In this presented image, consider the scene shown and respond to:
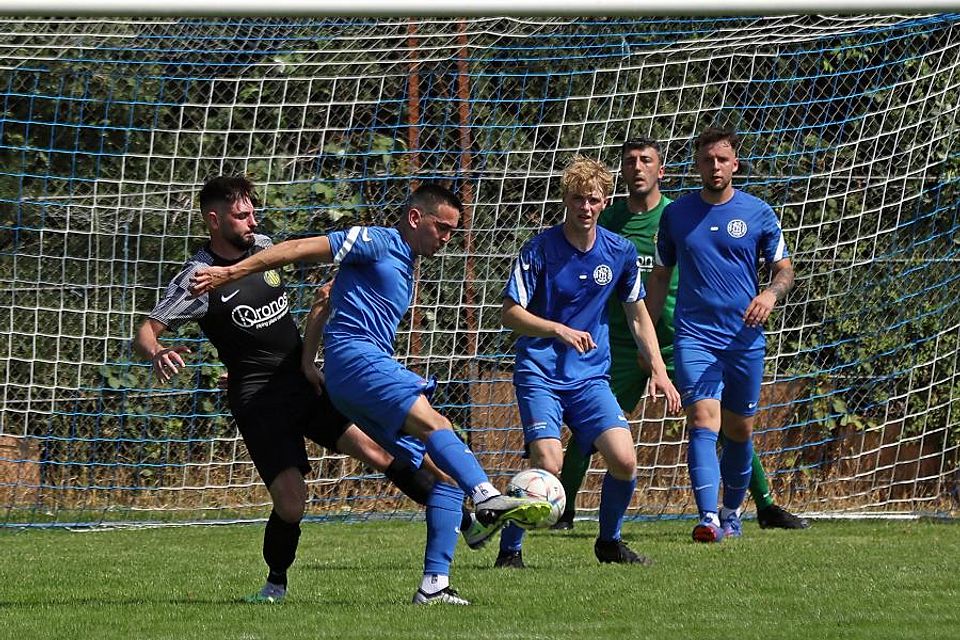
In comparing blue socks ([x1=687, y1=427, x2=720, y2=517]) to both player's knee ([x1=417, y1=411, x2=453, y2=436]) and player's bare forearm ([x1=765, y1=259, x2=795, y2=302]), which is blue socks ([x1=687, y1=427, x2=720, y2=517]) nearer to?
player's bare forearm ([x1=765, y1=259, x2=795, y2=302])

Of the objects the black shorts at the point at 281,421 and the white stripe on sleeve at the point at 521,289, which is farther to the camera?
the white stripe on sleeve at the point at 521,289

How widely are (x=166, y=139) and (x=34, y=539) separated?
2.89 meters

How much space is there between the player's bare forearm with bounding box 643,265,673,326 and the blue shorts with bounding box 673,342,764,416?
1.01 feet

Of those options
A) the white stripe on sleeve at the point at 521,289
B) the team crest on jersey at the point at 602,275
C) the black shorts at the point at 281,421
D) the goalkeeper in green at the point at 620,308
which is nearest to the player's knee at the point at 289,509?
the black shorts at the point at 281,421

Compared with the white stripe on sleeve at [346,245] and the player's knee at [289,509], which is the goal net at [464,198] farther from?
the white stripe on sleeve at [346,245]

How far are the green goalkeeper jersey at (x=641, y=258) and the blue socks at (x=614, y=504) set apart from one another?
152cm

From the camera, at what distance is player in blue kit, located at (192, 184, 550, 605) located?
5809 mm

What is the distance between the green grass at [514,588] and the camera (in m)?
5.46

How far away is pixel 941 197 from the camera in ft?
33.2

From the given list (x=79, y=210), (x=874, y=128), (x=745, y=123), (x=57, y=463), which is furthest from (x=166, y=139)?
(x=874, y=128)

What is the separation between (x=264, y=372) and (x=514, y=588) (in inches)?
54.4

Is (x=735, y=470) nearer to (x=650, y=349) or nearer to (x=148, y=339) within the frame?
(x=650, y=349)

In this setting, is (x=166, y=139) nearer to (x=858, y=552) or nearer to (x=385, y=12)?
(x=385, y=12)

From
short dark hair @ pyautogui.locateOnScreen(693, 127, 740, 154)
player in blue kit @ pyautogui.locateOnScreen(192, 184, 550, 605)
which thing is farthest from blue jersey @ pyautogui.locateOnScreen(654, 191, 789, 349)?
player in blue kit @ pyautogui.locateOnScreen(192, 184, 550, 605)
